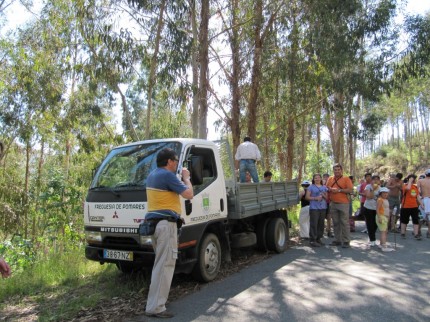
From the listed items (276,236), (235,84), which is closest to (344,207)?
(276,236)

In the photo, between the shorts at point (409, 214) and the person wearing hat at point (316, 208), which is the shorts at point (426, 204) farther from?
the person wearing hat at point (316, 208)

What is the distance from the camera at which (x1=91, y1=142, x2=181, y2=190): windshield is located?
5.68 meters

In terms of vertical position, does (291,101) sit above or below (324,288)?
above

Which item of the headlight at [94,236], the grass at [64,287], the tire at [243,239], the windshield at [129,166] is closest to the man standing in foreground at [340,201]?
the tire at [243,239]

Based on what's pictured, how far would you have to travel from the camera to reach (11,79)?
51.0 ft

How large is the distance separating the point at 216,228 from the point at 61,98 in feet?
38.2

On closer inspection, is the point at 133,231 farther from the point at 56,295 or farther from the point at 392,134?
the point at 392,134

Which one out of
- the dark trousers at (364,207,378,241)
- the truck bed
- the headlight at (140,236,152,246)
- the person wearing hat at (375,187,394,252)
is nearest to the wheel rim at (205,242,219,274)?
the truck bed

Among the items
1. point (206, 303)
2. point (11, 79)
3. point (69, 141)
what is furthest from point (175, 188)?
point (69, 141)

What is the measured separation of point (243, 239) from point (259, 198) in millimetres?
832

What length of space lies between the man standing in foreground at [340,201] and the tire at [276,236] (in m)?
1.31

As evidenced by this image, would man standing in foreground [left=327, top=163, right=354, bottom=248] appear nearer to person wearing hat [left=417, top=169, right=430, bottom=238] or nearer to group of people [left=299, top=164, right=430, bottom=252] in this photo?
group of people [left=299, top=164, right=430, bottom=252]

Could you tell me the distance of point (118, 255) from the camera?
542 centimetres

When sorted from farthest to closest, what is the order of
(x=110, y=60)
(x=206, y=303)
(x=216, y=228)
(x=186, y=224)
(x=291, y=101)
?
(x=291, y=101) → (x=110, y=60) → (x=216, y=228) → (x=186, y=224) → (x=206, y=303)
